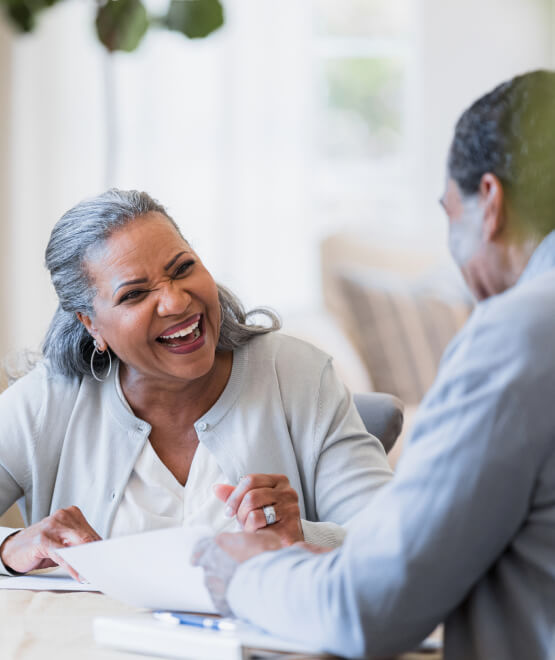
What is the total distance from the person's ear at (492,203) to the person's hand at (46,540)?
814 millimetres

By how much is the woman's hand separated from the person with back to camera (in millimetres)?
381

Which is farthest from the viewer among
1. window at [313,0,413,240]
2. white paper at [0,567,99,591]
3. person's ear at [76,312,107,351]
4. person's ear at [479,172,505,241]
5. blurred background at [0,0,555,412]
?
window at [313,0,413,240]

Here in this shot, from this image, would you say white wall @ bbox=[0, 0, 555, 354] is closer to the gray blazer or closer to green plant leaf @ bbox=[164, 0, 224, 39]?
green plant leaf @ bbox=[164, 0, 224, 39]

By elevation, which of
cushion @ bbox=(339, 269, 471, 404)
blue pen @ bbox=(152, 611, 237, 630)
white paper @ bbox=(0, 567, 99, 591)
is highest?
blue pen @ bbox=(152, 611, 237, 630)

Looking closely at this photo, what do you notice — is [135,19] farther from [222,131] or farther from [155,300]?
[155,300]

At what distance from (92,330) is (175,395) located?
0.63 feet

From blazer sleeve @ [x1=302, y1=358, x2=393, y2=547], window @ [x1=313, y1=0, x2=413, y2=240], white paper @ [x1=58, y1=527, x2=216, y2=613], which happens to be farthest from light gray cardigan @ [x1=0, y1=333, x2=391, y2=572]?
window @ [x1=313, y1=0, x2=413, y2=240]

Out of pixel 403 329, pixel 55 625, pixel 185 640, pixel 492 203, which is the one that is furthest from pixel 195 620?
pixel 403 329

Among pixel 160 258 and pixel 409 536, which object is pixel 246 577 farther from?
pixel 160 258

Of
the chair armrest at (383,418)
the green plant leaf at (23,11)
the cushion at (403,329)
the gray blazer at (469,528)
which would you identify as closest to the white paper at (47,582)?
the gray blazer at (469,528)

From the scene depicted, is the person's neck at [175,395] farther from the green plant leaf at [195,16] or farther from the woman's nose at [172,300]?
the green plant leaf at [195,16]

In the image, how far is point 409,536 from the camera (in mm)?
919

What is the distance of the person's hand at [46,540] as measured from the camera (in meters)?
1.50

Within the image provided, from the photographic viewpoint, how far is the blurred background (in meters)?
3.50
